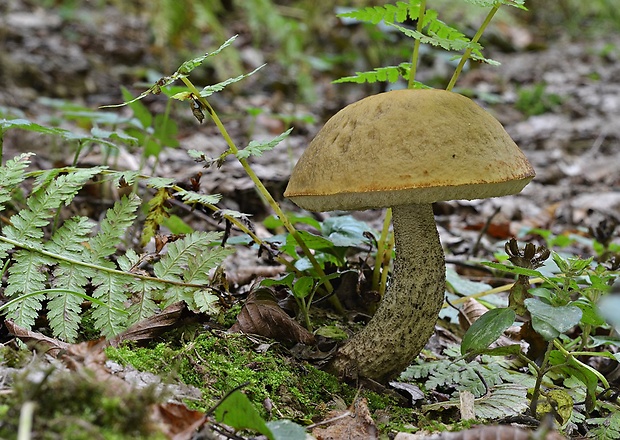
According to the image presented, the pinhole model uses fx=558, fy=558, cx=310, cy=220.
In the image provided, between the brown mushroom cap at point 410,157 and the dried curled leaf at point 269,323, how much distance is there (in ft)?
1.56

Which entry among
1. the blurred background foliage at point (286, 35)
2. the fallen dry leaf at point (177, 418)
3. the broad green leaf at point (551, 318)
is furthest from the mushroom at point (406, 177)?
the blurred background foliage at point (286, 35)

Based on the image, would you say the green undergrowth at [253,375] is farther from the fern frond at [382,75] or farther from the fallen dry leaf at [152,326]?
the fern frond at [382,75]

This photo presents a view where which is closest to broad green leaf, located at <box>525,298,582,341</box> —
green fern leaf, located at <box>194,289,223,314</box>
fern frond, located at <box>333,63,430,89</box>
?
fern frond, located at <box>333,63,430,89</box>

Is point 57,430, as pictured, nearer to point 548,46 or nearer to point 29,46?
point 29,46

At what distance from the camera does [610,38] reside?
38.4 feet

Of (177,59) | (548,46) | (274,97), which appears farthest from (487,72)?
(177,59)

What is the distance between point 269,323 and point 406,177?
82 cm

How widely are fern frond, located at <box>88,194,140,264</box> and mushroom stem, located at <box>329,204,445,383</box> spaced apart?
930 mm

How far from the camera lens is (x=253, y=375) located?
1.78 metres

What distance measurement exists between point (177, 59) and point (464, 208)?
4.65 meters

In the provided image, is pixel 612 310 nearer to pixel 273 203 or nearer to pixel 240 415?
pixel 240 415

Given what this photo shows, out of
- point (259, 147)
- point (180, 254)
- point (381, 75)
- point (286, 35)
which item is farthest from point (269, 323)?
Answer: point (286, 35)

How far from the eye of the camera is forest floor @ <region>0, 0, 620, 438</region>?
1.69 meters

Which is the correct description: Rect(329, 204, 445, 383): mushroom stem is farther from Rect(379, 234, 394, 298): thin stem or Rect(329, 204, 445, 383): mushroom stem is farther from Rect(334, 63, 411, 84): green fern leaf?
Rect(334, 63, 411, 84): green fern leaf
